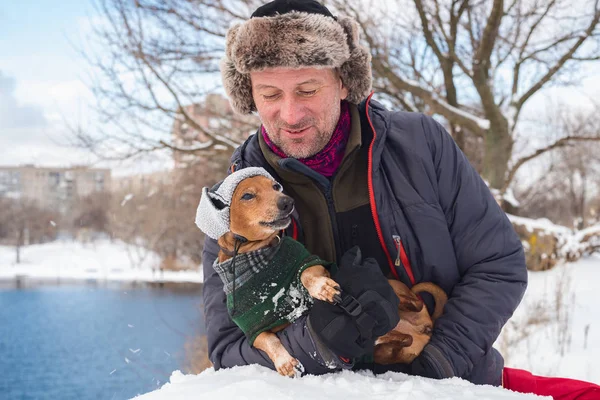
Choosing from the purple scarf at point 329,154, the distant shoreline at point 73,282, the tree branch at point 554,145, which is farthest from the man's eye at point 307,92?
the distant shoreline at point 73,282

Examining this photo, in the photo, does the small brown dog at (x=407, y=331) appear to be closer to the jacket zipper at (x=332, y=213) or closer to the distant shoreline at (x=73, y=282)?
the jacket zipper at (x=332, y=213)

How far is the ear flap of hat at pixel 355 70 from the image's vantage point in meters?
2.22

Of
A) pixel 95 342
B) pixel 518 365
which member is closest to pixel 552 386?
pixel 518 365

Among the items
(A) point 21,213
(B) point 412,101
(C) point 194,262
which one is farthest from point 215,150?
(A) point 21,213

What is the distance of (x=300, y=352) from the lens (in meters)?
1.75

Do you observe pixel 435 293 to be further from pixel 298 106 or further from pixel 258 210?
pixel 298 106

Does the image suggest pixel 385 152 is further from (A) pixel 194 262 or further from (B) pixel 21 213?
(B) pixel 21 213

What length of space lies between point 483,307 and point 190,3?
6558 mm

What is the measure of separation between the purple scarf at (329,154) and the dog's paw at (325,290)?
59cm

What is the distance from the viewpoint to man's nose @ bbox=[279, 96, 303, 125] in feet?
6.55

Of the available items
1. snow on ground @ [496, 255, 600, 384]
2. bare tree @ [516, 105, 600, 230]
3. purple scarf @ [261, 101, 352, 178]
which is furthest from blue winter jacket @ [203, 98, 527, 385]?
bare tree @ [516, 105, 600, 230]

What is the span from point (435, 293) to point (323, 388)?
0.72 meters

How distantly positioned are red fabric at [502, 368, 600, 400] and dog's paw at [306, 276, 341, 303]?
3.20ft

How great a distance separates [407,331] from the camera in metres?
1.92
